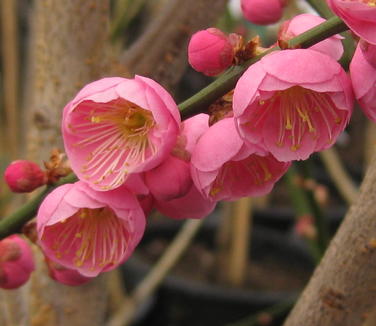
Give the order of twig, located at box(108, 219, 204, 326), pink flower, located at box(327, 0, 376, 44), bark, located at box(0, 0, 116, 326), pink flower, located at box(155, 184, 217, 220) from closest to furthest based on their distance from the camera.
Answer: pink flower, located at box(327, 0, 376, 44)
pink flower, located at box(155, 184, 217, 220)
bark, located at box(0, 0, 116, 326)
twig, located at box(108, 219, 204, 326)

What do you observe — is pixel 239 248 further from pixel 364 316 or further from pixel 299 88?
pixel 299 88

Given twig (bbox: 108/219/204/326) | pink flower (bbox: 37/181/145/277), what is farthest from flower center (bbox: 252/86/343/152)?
twig (bbox: 108/219/204/326)

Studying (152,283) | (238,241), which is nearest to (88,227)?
(152,283)

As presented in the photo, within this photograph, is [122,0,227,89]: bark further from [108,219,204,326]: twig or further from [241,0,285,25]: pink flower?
[108,219,204,326]: twig

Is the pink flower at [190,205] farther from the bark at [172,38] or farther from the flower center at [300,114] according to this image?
the bark at [172,38]

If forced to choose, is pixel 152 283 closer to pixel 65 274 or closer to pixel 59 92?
pixel 59 92
